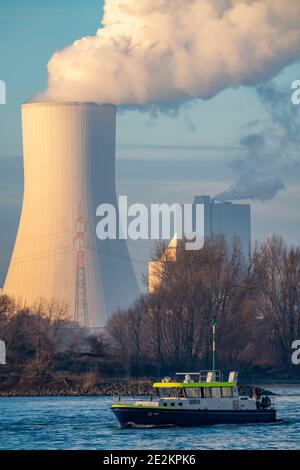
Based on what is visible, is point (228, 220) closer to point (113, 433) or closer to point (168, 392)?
point (168, 392)

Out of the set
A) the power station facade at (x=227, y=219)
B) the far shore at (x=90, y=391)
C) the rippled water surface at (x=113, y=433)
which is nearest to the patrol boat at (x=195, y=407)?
the rippled water surface at (x=113, y=433)

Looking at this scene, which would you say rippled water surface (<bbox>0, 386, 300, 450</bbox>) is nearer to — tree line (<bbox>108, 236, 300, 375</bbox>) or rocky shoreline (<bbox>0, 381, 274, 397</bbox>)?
rocky shoreline (<bbox>0, 381, 274, 397</bbox>)

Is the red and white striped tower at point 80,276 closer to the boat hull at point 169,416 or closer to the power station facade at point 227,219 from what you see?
the boat hull at point 169,416

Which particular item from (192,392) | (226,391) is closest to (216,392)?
(226,391)

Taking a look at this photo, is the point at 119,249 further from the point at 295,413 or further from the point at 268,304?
the point at 295,413

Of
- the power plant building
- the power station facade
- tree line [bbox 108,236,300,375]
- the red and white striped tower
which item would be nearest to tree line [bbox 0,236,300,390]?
tree line [bbox 108,236,300,375]
